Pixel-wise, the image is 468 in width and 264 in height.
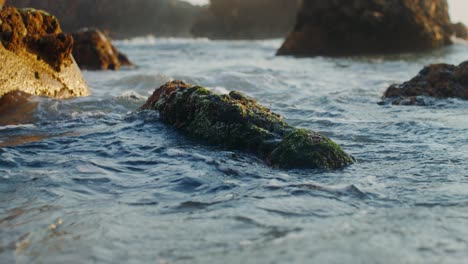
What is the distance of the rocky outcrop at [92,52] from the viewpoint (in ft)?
52.5

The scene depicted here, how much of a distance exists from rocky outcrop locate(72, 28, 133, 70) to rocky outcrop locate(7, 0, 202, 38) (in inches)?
2835

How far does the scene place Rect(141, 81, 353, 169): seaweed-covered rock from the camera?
4660mm

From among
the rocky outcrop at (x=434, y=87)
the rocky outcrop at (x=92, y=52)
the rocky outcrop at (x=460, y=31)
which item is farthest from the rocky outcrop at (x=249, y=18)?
the rocky outcrop at (x=434, y=87)

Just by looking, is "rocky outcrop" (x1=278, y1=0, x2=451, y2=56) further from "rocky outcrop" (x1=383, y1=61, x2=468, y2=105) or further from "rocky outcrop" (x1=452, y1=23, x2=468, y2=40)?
"rocky outcrop" (x1=383, y1=61, x2=468, y2=105)

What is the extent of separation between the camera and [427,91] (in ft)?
29.2

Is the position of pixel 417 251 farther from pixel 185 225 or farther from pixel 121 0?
pixel 121 0

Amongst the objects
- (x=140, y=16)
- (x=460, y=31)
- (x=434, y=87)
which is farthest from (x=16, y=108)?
(x=140, y=16)

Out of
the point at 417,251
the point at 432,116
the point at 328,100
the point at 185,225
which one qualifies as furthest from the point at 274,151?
the point at 328,100

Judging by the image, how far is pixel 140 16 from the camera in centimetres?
11538

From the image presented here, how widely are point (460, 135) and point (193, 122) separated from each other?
2864 millimetres

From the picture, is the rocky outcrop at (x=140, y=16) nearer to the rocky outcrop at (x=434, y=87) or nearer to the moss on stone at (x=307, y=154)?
the rocky outcrop at (x=434, y=87)

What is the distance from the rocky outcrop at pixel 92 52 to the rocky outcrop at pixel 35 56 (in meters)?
7.28

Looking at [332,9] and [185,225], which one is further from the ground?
[332,9]

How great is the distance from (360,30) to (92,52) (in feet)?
39.4
